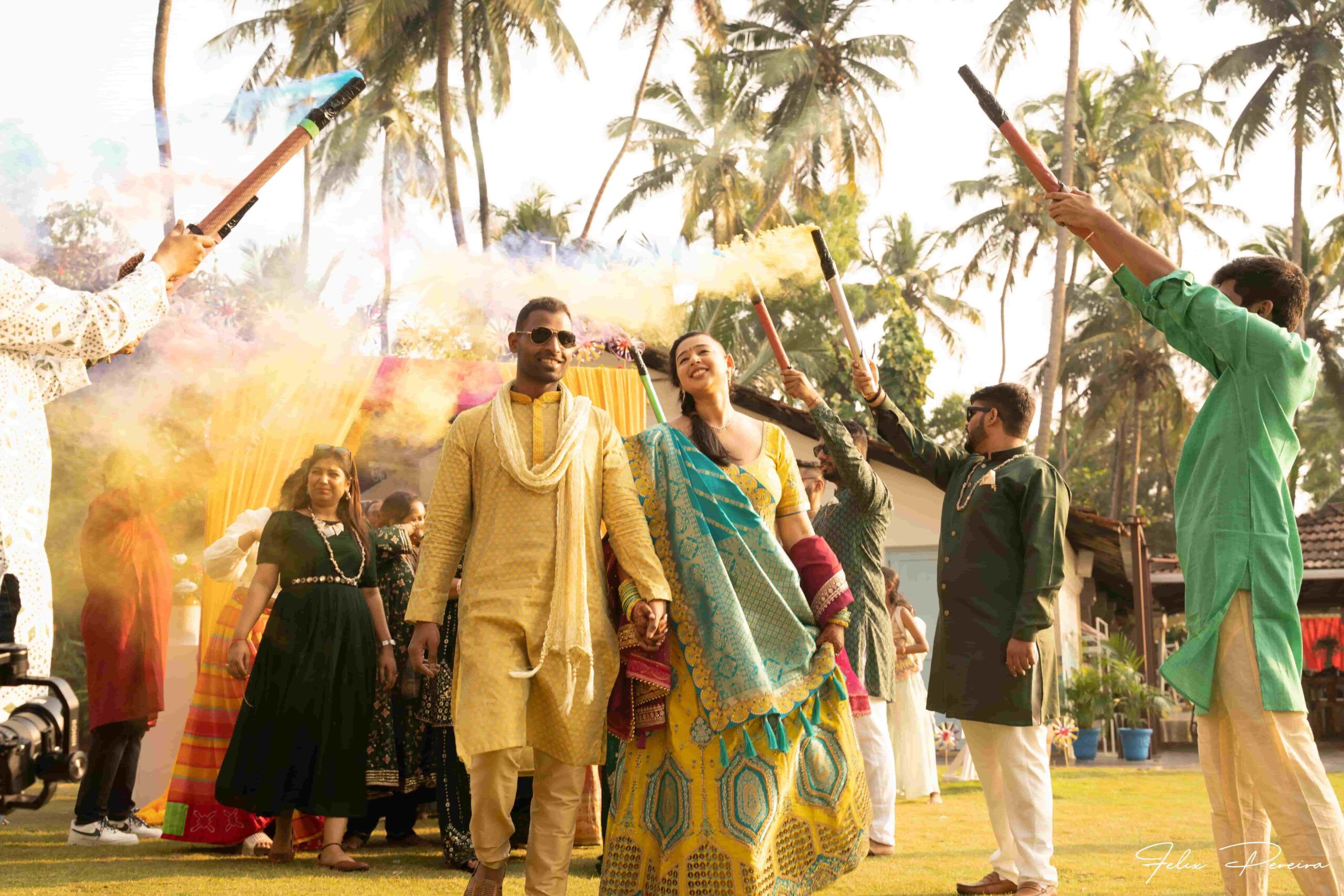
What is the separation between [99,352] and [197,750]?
422 cm

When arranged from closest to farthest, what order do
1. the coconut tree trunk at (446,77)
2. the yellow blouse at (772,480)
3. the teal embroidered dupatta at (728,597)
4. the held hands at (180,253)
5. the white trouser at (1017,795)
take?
the held hands at (180,253)
the teal embroidered dupatta at (728,597)
the yellow blouse at (772,480)
the white trouser at (1017,795)
the coconut tree trunk at (446,77)

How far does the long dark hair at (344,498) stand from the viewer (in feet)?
20.9

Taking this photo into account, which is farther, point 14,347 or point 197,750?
point 197,750

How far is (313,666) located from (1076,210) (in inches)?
168

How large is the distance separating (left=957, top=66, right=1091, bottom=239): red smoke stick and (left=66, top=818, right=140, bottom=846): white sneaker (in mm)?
5872

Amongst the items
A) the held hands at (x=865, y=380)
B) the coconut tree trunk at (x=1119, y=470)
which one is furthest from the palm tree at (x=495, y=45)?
the coconut tree trunk at (x=1119, y=470)

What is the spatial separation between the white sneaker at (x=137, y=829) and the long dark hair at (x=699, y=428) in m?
3.97

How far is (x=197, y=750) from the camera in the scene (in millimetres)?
6645

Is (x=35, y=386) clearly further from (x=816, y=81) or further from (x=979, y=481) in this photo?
(x=816, y=81)

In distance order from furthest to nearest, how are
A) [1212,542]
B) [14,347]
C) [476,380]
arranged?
[476,380], [1212,542], [14,347]

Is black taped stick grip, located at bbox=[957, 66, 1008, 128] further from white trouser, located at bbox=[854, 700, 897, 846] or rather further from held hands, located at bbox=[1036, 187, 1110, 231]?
white trouser, located at bbox=[854, 700, 897, 846]

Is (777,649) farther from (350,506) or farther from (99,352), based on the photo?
(350,506)

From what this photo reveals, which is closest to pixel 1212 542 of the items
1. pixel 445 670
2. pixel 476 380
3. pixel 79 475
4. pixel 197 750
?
pixel 445 670

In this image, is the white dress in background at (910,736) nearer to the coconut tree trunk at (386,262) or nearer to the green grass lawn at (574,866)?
the green grass lawn at (574,866)
